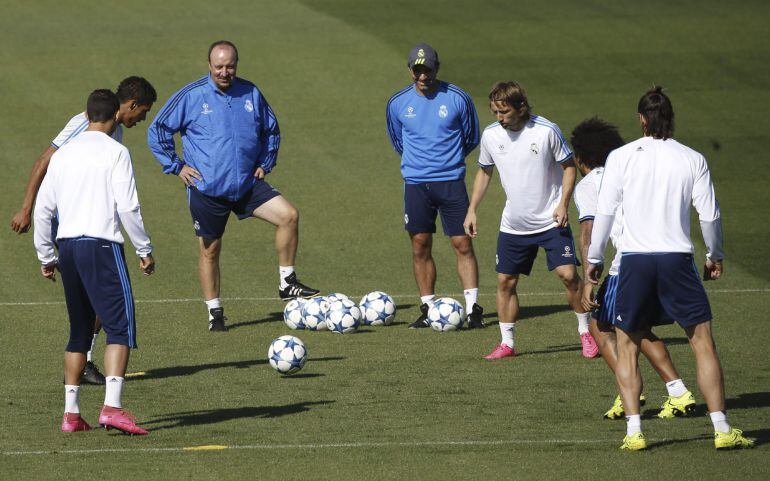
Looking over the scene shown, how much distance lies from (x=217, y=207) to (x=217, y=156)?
0.51 metres

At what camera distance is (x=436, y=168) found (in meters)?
13.7

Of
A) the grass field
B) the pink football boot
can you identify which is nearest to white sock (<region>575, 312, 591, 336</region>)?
the grass field

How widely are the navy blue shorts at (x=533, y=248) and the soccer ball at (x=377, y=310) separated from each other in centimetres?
175

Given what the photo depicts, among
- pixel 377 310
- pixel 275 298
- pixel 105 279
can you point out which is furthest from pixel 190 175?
pixel 105 279

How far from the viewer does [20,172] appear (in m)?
20.9

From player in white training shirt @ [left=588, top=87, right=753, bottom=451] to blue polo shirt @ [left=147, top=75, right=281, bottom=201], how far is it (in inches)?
226

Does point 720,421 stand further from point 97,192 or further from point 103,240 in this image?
point 97,192

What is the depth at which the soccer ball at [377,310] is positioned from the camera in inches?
529

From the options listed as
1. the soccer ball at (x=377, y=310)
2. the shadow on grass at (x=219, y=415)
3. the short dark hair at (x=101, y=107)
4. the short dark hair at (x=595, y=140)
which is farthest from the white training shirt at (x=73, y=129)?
the short dark hair at (x=595, y=140)

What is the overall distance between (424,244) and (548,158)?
7.58ft

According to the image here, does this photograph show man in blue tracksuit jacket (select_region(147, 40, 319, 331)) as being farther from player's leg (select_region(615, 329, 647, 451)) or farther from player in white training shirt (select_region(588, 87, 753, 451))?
player in white training shirt (select_region(588, 87, 753, 451))

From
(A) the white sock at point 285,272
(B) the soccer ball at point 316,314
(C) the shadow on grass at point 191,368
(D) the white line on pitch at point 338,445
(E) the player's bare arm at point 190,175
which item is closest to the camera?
(D) the white line on pitch at point 338,445

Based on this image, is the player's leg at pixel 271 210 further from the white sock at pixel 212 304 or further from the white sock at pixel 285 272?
the white sock at pixel 212 304

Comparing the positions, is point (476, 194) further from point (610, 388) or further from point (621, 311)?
point (621, 311)
